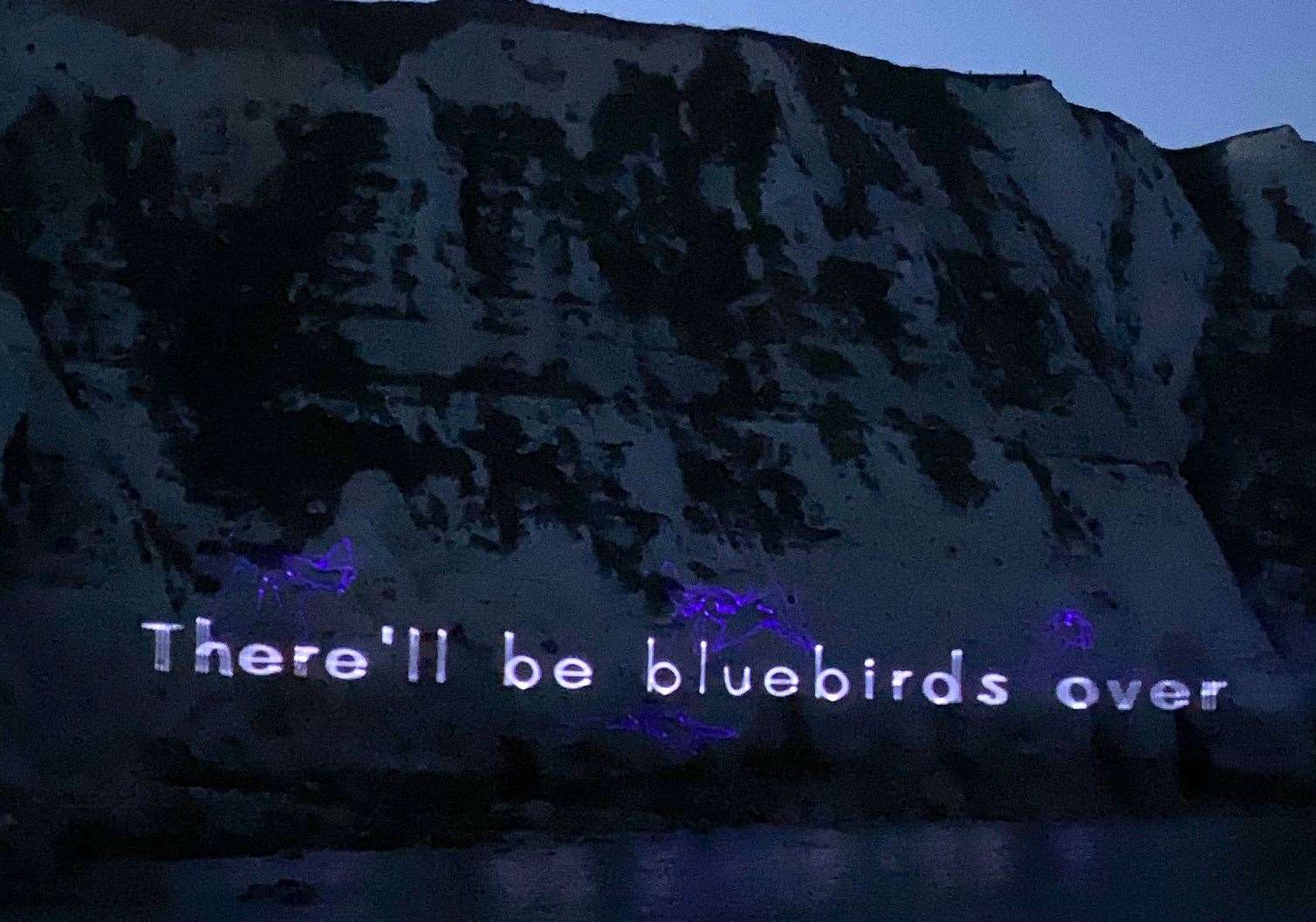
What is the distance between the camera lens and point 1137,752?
19.7 meters

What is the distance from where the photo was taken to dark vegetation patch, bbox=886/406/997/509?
20.8 meters

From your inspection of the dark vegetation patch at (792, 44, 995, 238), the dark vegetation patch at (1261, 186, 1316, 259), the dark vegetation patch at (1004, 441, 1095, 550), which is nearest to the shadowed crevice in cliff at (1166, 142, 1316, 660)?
the dark vegetation patch at (1261, 186, 1316, 259)

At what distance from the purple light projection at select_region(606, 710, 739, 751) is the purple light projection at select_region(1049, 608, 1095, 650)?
4729mm

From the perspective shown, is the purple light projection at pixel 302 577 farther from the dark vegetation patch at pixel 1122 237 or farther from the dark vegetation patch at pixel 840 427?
the dark vegetation patch at pixel 1122 237

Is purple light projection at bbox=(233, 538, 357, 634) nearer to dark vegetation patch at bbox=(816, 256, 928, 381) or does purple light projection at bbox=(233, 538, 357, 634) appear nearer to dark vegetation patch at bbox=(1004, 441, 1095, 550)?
dark vegetation patch at bbox=(816, 256, 928, 381)

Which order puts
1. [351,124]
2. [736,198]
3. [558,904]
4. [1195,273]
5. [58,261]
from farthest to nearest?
[1195,273]
[736,198]
[351,124]
[58,261]
[558,904]

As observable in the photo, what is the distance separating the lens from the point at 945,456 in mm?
21016

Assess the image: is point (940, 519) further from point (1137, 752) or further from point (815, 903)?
point (815, 903)

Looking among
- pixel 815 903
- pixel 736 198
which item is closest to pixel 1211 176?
pixel 736 198

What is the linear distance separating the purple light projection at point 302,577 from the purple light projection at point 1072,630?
8749 millimetres

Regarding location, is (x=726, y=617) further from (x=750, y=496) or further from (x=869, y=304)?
(x=869, y=304)

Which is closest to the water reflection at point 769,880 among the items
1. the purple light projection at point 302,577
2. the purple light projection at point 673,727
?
the purple light projection at point 673,727

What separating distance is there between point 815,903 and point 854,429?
11019 mm

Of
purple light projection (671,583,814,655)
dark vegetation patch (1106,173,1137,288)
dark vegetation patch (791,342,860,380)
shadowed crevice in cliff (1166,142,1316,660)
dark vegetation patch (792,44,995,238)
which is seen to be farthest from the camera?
dark vegetation patch (1106,173,1137,288)
